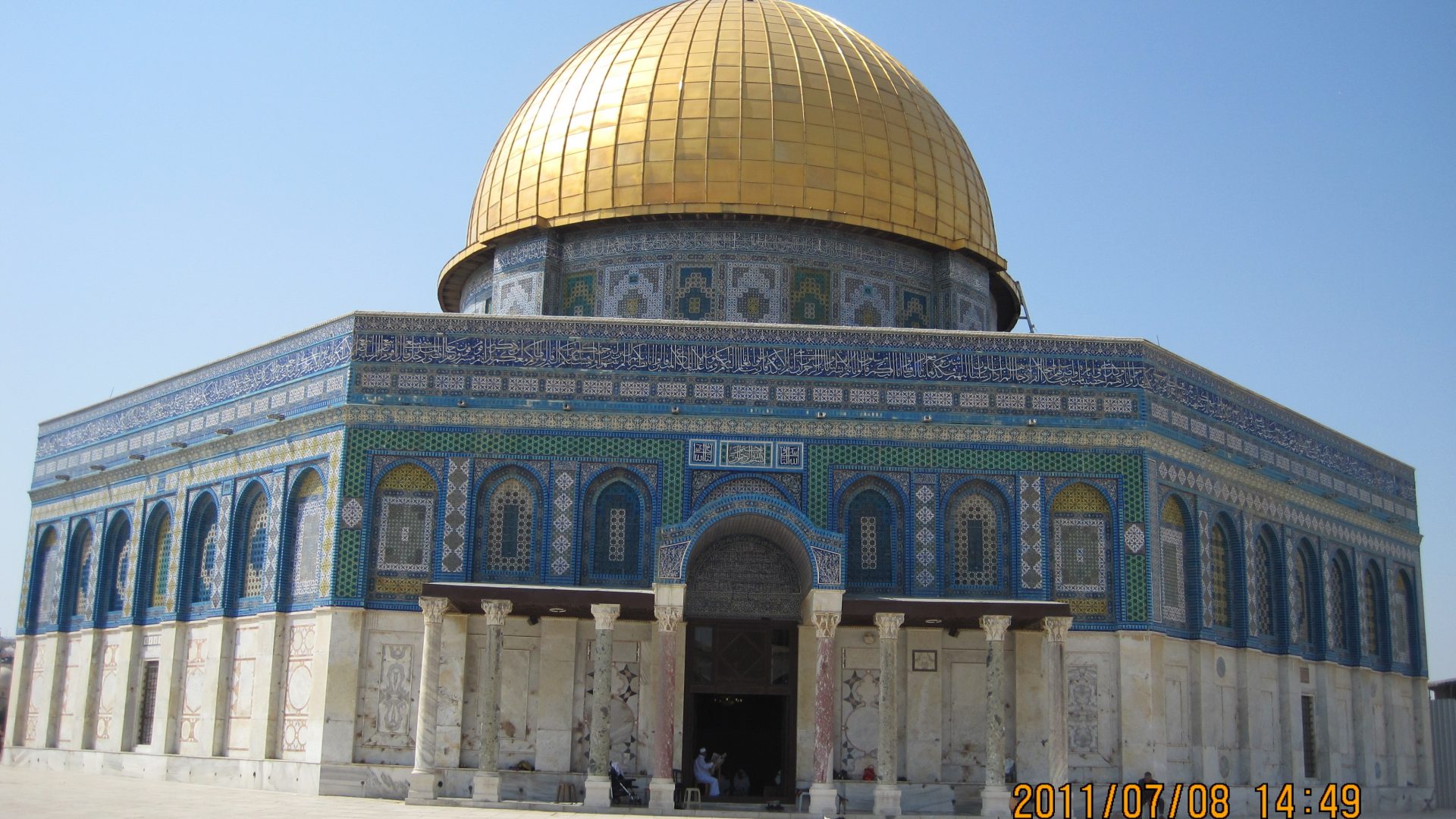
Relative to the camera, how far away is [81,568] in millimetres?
21906

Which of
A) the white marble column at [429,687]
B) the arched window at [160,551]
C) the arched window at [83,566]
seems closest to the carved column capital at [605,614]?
the white marble column at [429,687]

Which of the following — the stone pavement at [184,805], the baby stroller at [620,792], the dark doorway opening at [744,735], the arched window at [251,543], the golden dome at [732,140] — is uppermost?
the golden dome at [732,140]

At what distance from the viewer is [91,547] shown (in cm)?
2159

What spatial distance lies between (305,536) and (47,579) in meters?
7.32

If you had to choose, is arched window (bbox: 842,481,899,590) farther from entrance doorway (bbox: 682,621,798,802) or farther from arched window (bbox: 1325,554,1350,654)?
arched window (bbox: 1325,554,1350,654)

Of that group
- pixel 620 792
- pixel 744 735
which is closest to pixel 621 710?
pixel 620 792

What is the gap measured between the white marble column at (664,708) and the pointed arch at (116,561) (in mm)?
8875

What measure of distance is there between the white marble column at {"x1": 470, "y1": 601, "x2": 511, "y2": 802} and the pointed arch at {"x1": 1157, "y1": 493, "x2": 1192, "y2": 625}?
739 centimetres

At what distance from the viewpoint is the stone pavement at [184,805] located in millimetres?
13062

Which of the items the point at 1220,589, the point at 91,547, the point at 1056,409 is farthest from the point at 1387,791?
the point at 91,547

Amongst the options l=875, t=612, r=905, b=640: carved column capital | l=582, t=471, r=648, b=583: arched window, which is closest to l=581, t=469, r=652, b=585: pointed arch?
l=582, t=471, r=648, b=583: arched window

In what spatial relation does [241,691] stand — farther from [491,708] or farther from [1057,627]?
[1057,627]

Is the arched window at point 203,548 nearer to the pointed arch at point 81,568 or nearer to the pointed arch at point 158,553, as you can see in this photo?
the pointed arch at point 158,553

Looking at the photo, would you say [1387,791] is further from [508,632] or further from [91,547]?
[91,547]
